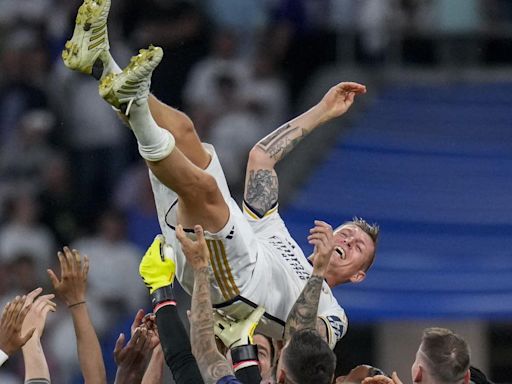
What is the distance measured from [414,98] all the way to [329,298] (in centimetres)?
416

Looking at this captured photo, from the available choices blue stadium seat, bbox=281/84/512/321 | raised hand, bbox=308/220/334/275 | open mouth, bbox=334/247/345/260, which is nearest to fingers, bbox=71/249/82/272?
raised hand, bbox=308/220/334/275

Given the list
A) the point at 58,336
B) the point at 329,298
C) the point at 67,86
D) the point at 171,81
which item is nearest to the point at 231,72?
the point at 171,81

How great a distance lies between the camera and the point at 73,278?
233 inches

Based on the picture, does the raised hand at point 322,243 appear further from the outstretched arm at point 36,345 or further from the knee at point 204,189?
the outstretched arm at point 36,345

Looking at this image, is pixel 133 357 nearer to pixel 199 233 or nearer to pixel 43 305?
pixel 43 305

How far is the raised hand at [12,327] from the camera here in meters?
5.40

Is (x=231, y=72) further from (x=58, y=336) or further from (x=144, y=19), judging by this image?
(x=58, y=336)

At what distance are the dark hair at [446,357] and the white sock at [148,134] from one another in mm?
1136

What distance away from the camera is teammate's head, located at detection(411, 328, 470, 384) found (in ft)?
17.2

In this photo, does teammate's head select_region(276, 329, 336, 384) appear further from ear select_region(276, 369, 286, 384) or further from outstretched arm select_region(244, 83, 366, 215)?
outstretched arm select_region(244, 83, 366, 215)

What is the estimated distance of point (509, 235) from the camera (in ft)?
30.4

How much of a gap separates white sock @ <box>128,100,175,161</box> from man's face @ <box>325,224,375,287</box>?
1238mm

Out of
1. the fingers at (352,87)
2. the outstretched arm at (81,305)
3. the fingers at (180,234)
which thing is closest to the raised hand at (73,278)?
the outstretched arm at (81,305)

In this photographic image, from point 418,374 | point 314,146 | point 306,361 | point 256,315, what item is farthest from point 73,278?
point 314,146
